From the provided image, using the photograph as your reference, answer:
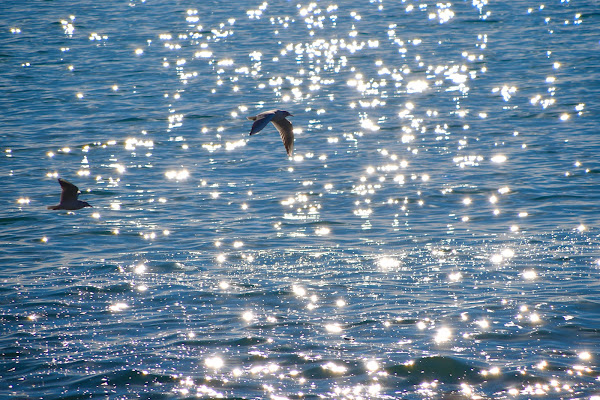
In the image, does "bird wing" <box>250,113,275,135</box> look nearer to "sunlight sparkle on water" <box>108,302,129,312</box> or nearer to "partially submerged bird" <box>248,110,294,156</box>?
"partially submerged bird" <box>248,110,294,156</box>

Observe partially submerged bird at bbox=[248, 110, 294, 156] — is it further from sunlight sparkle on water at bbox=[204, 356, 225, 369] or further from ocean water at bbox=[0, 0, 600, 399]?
sunlight sparkle on water at bbox=[204, 356, 225, 369]

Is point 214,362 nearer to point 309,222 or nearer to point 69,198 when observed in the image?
point 69,198

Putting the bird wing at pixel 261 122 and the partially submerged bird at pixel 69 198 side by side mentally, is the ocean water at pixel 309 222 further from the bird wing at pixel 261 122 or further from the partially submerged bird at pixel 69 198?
the bird wing at pixel 261 122

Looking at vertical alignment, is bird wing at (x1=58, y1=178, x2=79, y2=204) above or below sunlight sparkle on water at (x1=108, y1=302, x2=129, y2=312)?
above

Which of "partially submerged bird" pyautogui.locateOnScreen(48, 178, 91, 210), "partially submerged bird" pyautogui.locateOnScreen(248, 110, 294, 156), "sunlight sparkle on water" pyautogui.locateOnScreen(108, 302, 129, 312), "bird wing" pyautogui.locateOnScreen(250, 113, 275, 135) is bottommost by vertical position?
"sunlight sparkle on water" pyautogui.locateOnScreen(108, 302, 129, 312)

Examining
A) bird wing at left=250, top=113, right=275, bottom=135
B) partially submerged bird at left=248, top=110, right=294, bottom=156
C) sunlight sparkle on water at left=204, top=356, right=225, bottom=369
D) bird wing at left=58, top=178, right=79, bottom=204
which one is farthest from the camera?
bird wing at left=58, top=178, right=79, bottom=204

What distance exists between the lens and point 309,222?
17.4m

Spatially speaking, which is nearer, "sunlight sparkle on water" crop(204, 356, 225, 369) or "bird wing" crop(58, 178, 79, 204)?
"sunlight sparkle on water" crop(204, 356, 225, 369)

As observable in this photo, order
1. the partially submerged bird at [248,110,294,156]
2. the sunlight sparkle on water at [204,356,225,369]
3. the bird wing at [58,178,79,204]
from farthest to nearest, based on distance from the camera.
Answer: the bird wing at [58,178,79,204] → the partially submerged bird at [248,110,294,156] → the sunlight sparkle on water at [204,356,225,369]

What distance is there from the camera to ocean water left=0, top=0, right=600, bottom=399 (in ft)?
36.0

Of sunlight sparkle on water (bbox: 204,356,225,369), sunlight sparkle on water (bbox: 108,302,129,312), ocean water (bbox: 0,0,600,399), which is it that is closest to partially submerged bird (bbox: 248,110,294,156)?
ocean water (bbox: 0,0,600,399)

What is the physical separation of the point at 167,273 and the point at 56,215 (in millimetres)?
4892

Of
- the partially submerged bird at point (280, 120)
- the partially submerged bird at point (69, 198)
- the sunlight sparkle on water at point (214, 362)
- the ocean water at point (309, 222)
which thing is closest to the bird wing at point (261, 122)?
the partially submerged bird at point (280, 120)

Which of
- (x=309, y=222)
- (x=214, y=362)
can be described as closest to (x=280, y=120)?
(x=309, y=222)
